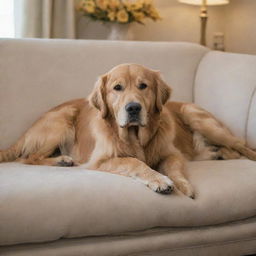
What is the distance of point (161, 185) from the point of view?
2021 millimetres

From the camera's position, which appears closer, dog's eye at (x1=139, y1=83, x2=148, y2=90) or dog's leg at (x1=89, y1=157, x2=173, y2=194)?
dog's leg at (x1=89, y1=157, x2=173, y2=194)

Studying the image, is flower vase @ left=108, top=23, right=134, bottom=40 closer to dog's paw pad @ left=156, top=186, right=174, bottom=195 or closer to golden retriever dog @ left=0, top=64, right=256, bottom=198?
golden retriever dog @ left=0, top=64, right=256, bottom=198

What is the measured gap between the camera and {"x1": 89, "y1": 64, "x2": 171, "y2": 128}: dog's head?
2.27 metres

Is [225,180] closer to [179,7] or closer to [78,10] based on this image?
[78,10]

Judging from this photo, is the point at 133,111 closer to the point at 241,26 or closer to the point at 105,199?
the point at 105,199

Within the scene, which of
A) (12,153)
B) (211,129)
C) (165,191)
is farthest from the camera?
(211,129)

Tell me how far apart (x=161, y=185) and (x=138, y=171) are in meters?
0.18

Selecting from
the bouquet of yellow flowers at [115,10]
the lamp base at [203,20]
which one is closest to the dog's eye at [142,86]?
the bouquet of yellow flowers at [115,10]

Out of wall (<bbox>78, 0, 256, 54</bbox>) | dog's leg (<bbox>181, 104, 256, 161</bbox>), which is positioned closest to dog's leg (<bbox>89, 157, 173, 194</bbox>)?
dog's leg (<bbox>181, 104, 256, 161</bbox>)

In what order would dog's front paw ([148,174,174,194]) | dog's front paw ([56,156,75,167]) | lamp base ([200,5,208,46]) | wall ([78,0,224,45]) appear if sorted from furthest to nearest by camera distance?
wall ([78,0,224,45])
lamp base ([200,5,208,46])
dog's front paw ([56,156,75,167])
dog's front paw ([148,174,174,194])

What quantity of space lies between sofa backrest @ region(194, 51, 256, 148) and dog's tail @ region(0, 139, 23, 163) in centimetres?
118

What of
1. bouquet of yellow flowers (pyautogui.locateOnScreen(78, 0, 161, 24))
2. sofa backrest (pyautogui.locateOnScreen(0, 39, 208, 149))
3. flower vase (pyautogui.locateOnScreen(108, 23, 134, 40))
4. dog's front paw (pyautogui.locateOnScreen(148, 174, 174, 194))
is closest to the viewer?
dog's front paw (pyautogui.locateOnScreen(148, 174, 174, 194))

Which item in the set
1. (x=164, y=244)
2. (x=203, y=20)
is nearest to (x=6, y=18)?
(x=203, y=20)

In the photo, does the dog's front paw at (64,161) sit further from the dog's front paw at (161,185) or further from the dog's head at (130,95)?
the dog's front paw at (161,185)
